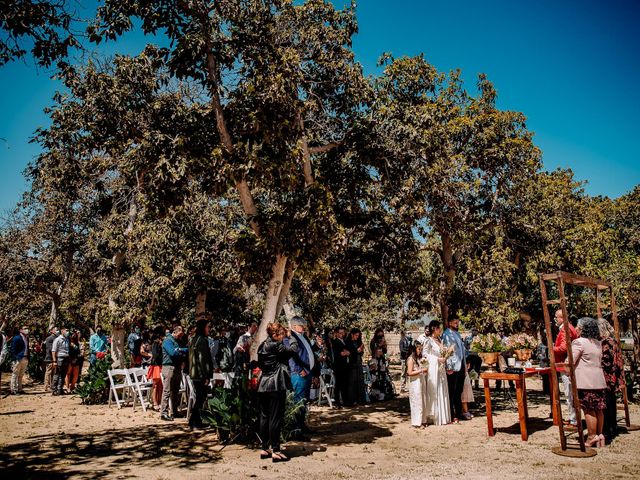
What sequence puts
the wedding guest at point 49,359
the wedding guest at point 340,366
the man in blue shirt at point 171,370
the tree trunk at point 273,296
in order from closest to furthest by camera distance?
1. the tree trunk at point 273,296
2. the man in blue shirt at point 171,370
3. the wedding guest at point 340,366
4. the wedding guest at point 49,359

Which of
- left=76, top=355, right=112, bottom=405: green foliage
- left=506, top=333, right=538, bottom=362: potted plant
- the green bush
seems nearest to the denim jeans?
the green bush

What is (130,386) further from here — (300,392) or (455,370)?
(455,370)

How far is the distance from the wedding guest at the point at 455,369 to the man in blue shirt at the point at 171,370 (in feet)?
18.3

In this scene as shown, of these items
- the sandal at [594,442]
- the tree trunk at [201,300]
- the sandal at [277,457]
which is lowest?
the sandal at [594,442]

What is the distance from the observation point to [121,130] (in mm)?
9508

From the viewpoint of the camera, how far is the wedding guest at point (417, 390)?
9.74 m

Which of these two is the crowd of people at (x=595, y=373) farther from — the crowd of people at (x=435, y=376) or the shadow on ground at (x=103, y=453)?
the shadow on ground at (x=103, y=453)

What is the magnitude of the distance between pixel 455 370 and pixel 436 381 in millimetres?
502

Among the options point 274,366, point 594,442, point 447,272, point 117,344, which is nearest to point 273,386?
point 274,366

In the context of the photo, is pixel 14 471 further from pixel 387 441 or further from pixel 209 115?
pixel 209 115

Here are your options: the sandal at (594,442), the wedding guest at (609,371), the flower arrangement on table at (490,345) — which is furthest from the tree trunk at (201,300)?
the sandal at (594,442)

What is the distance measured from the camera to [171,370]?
408 inches

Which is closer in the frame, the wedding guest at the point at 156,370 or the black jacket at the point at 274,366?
the black jacket at the point at 274,366

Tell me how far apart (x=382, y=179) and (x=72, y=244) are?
54.8 feet
